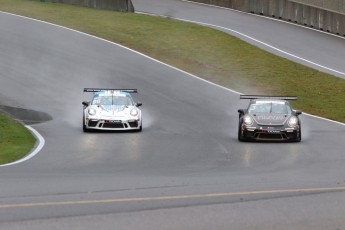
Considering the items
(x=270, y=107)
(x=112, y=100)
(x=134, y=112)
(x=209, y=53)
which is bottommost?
(x=134, y=112)

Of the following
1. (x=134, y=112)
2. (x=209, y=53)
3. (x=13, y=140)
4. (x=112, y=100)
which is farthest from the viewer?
(x=209, y=53)

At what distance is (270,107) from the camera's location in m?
28.5

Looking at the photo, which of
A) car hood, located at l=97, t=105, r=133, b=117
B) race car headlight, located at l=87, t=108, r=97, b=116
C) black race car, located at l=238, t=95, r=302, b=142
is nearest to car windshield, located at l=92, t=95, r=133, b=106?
car hood, located at l=97, t=105, r=133, b=117

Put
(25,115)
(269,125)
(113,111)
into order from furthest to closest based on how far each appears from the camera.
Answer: (25,115)
(113,111)
(269,125)

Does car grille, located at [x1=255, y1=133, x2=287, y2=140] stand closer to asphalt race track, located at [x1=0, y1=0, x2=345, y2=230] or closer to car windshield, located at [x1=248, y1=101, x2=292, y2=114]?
asphalt race track, located at [x1=0, y1=0, x2=345, y2=230]

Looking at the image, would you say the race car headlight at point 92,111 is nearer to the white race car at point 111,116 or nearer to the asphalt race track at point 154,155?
the white race car at point 111,116

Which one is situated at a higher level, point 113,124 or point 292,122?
point 292,122

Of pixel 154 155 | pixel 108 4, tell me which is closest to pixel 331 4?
pixel 108 4

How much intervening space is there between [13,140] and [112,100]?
5.33m

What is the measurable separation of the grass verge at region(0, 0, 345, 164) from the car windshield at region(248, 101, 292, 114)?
5643 millimetres

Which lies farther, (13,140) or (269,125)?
(269,125)

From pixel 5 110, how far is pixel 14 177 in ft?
50.1

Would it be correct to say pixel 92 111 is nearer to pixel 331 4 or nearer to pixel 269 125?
pixel 269 125

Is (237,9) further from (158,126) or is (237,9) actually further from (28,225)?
(28,225)
